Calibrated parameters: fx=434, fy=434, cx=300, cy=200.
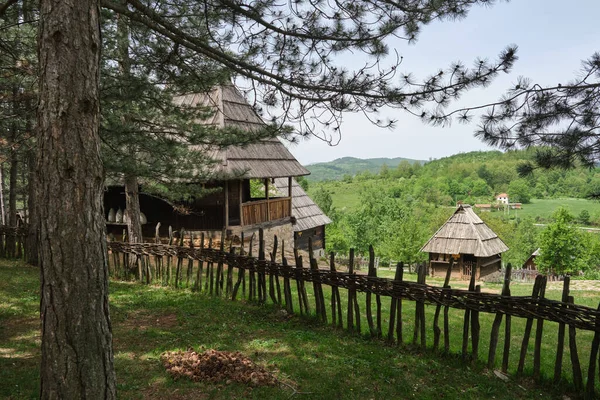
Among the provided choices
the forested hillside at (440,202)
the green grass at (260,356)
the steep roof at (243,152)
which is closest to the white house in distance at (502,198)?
the forested hillside at (440,202)

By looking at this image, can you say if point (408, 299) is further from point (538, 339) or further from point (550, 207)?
point (550, 207)

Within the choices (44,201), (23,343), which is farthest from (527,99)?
(23,343)

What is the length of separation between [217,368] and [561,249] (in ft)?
99.4

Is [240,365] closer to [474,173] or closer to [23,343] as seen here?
[23,343]

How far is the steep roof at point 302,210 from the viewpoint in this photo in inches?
846

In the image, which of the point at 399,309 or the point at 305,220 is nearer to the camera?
the point at 399,309

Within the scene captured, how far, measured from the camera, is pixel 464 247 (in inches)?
1017

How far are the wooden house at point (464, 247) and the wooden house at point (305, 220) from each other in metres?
6.98

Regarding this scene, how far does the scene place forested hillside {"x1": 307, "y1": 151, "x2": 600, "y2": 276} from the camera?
117 feet

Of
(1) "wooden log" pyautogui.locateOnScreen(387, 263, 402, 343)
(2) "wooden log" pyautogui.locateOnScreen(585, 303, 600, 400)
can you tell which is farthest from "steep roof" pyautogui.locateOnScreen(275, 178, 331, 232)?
(2) "wooden log" pyautogui.locateOnScreen(585, 303, 600, 400)

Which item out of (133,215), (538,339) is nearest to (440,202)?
(133,215)

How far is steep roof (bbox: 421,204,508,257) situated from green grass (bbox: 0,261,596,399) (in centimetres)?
1880

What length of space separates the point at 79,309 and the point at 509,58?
4.33m

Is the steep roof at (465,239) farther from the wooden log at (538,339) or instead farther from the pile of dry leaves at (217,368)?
the pile of dry leaves at (217,368)
